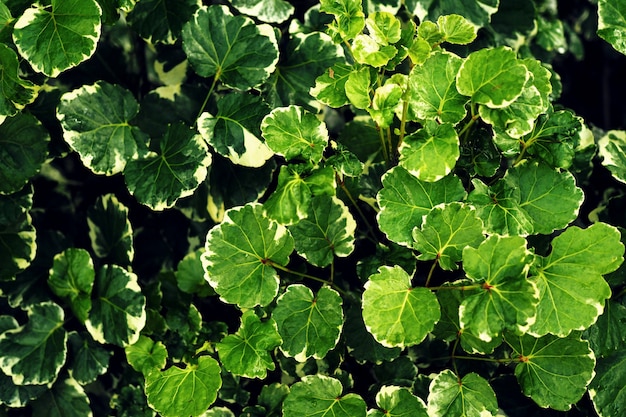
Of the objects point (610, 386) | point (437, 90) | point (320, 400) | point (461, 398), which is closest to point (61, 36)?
point (437, 90)

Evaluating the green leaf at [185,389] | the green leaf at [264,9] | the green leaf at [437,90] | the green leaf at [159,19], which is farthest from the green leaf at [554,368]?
the green leaf at [159,19]

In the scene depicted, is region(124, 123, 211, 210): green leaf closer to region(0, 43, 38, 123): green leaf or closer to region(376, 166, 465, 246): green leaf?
region(0, 43, 38, 123): green leaf

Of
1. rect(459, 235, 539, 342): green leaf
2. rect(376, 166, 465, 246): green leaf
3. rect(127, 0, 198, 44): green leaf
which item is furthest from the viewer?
rect(127, 0, 198, 44): green leaf

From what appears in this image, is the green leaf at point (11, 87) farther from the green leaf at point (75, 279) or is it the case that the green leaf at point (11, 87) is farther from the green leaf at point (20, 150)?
the green leaf at point (75, 279)

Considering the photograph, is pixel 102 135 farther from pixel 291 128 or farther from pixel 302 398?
pixel 302 398

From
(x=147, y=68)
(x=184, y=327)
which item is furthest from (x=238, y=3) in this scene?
(x=184, y=327)

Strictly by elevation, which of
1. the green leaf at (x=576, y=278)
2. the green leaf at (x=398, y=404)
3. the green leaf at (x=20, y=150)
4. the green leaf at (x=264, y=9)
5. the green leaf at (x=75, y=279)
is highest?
the green leaf at (x=264, y=9)

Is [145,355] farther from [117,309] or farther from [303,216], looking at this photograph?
[303,216]

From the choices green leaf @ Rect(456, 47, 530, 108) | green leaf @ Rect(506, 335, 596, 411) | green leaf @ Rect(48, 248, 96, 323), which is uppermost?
green leaf @ Rect(456, 47, 530, 108)

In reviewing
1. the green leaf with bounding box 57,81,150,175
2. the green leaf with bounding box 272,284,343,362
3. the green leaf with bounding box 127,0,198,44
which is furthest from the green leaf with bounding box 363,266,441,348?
the green leaf with bounding box 127,0,198,44
